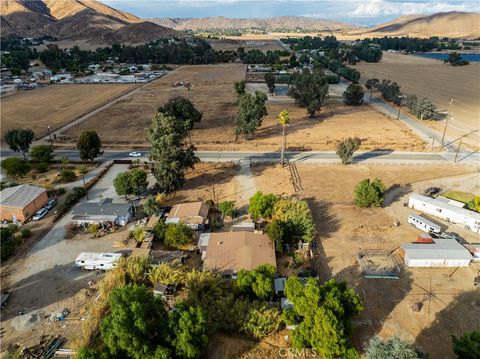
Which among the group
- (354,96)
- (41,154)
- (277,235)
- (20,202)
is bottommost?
(277,235)

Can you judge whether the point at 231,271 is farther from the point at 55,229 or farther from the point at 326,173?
the point at 326,173

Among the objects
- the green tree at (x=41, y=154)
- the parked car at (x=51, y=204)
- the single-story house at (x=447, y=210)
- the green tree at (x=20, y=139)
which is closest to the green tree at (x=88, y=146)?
the green tree at (x=41, y=154)

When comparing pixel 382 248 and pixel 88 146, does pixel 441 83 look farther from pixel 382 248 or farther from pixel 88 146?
pixel 88 146

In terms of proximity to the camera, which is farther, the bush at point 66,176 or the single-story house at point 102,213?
the bush at point 66,176

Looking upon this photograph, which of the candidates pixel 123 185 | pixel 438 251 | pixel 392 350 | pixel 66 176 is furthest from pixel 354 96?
pixel 392 350

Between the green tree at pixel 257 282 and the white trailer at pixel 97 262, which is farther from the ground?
the green tree at pixel 257 282

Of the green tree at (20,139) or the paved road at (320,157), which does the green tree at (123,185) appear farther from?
the green tree at (20,139)

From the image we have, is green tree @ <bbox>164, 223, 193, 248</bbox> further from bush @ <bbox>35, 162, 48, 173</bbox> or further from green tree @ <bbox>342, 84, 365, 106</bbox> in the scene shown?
green tree @ <bbox>342, 84, 365, 106</bbox>

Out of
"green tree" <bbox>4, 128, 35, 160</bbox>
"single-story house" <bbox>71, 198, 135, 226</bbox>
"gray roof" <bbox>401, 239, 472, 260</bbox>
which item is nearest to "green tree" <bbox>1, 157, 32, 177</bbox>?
"green tree" <bbox>4, 128, 35, 160</bbox>
